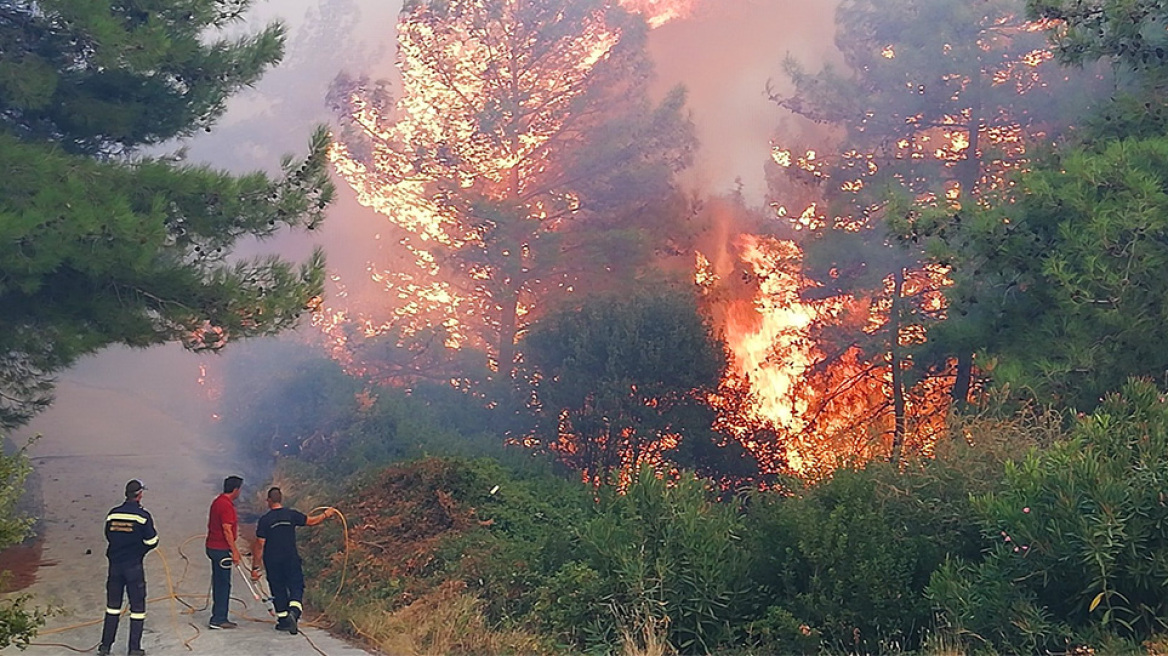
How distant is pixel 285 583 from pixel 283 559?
0.92ft

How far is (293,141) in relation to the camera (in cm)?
3984

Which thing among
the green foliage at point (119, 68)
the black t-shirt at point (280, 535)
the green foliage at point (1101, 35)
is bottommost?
the black t-shirt at point (280, 535)

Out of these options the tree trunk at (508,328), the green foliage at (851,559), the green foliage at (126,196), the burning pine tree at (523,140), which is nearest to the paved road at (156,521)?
the green foliage at (126,196)

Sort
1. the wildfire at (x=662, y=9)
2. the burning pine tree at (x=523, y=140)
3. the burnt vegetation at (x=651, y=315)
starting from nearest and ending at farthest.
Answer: the burnt vegetation at (x=651, y=315), the burning pine tree at (x=523, y=140), the wildfire at (x=662, y=9)

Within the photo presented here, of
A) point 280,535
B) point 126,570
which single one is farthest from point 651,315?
point 126,570

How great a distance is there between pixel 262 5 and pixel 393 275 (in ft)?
75.7

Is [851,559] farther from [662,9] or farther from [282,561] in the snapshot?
[662,9]

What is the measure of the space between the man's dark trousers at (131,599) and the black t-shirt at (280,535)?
1.27 meters

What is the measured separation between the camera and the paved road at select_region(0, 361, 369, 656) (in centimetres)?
1033

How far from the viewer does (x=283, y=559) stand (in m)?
10.5

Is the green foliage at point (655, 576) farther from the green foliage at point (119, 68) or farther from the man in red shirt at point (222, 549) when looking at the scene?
the green foliage at point (119, 68)

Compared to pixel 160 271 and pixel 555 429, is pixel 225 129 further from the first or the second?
pixel 160 271

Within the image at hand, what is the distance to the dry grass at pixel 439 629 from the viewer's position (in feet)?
31.5

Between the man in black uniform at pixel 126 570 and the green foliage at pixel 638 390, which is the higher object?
the green foliage at pixel 638 390
